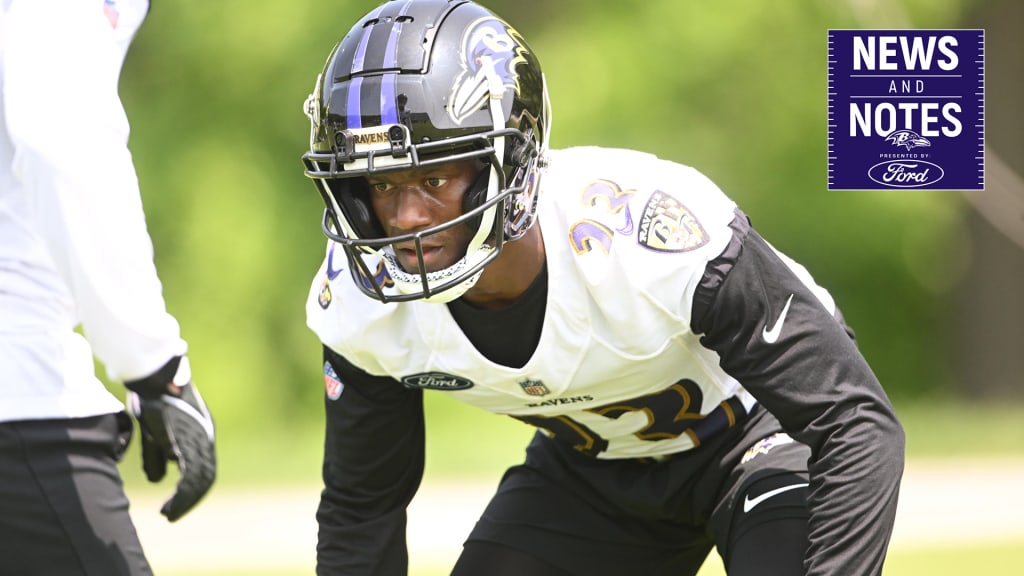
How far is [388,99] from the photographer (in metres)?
3.03

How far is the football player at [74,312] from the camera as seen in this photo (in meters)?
2.81

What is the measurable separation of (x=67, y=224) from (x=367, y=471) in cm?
102

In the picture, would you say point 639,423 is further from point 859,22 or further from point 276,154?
point 276,154

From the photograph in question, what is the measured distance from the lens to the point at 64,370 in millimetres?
3031

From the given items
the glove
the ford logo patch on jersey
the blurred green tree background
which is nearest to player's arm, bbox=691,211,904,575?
the ford logo patch on jersey

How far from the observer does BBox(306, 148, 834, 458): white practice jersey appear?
3104 mm

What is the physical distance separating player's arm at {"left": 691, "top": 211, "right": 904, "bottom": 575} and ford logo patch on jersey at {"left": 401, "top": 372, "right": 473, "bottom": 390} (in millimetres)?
614

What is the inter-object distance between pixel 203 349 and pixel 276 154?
7.03 feet

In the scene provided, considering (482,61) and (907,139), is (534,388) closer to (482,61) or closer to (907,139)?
(482,61)

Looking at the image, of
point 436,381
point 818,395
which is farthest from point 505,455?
point 818,395

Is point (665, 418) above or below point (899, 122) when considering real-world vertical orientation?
below

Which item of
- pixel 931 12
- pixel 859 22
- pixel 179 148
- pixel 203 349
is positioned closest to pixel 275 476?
pixel 203 349

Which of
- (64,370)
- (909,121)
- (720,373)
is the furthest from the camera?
(909,121)

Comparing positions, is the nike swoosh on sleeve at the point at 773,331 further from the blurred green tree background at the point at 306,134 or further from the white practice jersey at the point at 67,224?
the blurred green tree background at the point at 306,134
